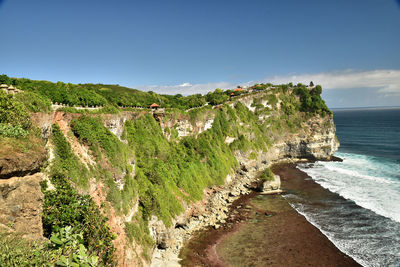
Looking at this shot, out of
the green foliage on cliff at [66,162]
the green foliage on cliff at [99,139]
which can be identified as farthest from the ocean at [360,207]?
the green foliage on cliff at [66,162]

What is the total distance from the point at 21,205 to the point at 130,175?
52.2 feet

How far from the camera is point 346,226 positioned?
3294cm

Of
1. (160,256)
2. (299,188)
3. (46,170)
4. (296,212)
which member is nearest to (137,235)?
(160,256)

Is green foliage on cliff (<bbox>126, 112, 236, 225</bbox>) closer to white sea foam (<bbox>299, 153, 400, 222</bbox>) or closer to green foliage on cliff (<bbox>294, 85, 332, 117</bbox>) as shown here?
white sea foam (<bbox>299, 153, 400, 222</bbox>)

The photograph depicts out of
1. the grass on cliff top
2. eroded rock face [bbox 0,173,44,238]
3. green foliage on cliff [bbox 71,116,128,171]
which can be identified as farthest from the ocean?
eroded rock face [bbox 0,173,44,238]

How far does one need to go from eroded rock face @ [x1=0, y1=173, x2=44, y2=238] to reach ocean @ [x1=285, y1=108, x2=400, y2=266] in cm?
3370

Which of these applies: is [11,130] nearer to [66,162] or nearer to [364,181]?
[66,162]

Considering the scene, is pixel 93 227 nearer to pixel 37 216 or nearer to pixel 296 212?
pixel 37 216

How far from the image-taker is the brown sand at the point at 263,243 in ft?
87.7

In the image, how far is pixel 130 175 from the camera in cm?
2694

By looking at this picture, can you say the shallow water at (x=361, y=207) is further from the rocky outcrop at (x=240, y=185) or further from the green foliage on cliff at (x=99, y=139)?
the green foliage on cliff at (x=99, y=139)

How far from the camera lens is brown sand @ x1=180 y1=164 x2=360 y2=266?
1053 inches

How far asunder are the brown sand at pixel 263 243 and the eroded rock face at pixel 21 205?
20.4 m

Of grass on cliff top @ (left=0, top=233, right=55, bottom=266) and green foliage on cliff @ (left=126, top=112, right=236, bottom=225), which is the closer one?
grass on cliff top @ (left=0, top=233, right=55, bottom=266)
